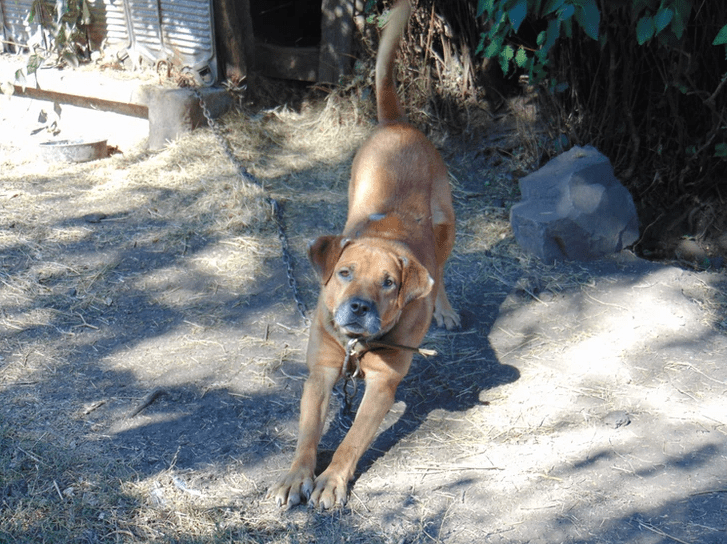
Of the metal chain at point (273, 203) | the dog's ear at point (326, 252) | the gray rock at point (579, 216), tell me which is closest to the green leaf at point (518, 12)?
the dog's ear at point (326, 252)

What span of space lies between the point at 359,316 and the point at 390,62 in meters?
1.96

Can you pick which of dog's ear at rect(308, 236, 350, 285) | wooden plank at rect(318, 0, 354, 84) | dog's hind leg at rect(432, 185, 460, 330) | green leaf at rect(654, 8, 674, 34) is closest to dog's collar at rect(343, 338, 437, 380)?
dog's ear at rect(308, 236, 350, 285)

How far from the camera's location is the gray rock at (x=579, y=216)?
200 inches

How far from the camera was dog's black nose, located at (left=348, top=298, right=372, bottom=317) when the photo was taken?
2.96 m

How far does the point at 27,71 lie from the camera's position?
7.47 m

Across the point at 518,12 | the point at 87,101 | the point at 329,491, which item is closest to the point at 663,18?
the point at 518,12

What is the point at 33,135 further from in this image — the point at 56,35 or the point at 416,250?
the point at 416,250

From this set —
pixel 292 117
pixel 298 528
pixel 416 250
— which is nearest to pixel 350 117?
pixel 292 117

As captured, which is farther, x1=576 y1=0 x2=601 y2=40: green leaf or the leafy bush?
the leafy bush

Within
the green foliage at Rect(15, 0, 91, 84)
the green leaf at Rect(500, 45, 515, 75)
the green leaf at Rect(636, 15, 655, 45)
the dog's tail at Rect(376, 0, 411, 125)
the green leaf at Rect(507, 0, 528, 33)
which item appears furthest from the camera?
the green foliage at Rect(15, 0, 91, 84)

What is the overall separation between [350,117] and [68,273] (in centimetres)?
353

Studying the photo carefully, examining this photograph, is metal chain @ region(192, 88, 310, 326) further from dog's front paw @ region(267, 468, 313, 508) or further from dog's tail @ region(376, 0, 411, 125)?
dog's front paw @ region(267, 468, 313, 508)

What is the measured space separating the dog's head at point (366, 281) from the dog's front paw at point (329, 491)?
0.60 metres

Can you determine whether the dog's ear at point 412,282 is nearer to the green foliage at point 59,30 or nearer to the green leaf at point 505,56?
the green leaf at point 505,56
